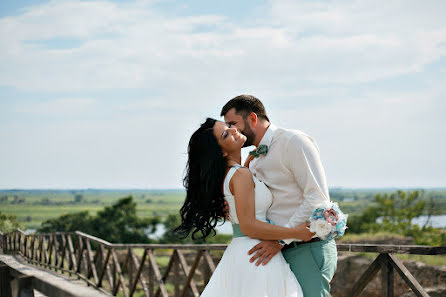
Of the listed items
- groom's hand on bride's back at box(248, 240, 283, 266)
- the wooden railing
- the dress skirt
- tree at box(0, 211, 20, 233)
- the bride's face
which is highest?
the bride's face

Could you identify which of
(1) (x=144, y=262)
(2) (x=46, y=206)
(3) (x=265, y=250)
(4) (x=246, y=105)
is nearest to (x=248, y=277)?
(3) (x=265, y=250)

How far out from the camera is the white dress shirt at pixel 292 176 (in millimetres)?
2791

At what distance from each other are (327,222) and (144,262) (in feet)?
15.8

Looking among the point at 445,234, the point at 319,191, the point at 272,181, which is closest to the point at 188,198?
the point at 272,181

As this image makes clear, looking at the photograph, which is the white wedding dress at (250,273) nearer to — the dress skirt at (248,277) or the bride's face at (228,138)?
the dress skirt at (248,277)

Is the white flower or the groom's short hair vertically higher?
the groom's short hair

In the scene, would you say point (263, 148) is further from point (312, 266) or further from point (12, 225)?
point (12, 225)

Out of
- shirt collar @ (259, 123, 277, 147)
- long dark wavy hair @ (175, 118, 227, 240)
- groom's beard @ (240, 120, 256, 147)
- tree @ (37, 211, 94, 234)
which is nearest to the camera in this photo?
long dark wavy hair @ (175, 118, 227, 240)

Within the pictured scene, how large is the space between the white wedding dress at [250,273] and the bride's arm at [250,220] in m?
0.06

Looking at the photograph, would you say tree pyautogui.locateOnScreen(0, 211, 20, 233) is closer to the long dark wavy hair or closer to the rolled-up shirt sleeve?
the long dark wavy hair

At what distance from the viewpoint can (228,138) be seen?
2980mm

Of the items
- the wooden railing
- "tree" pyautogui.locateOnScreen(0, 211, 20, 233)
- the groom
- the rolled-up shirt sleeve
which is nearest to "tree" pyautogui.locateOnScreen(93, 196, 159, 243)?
"tree" pyautogui.locateOnScreen(0, 211, 20, 233)

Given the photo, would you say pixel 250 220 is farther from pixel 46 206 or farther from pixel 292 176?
pixel 46 206

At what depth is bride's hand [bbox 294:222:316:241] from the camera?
276cm
